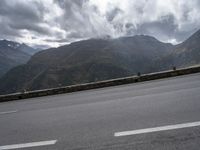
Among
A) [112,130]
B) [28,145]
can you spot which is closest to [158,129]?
[112,130]

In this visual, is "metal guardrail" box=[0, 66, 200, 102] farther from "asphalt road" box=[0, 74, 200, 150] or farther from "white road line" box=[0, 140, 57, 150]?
"white road line" box=[0, 140, 57, 150]

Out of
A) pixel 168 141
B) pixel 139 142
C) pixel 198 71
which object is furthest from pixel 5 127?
pixel 198 71

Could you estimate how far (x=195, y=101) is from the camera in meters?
7.03

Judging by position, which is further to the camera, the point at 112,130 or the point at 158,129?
the point at 112,130

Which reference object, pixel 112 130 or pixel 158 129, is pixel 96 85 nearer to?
pixel 112 130

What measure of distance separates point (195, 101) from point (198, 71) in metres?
10.6

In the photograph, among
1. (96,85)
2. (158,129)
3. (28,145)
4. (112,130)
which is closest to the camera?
(158,129)

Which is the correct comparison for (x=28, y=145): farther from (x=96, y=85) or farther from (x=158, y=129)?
(x=96, y=85)

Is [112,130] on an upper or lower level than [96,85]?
lower

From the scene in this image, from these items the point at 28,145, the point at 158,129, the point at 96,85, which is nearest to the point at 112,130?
the point at 158,129

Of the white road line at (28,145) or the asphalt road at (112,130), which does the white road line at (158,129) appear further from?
the white road line at (28,145)

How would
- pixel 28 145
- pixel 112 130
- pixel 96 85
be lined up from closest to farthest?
pixel 28 145, pixel 112 130, pixel 96 85

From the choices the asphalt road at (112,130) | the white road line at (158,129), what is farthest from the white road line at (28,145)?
the white road line at (158,129)

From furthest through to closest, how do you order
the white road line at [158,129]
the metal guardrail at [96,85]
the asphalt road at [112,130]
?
the metal guardrail at [96,85] < the white road line at [158,129] < the asphalt road at [112,130]
